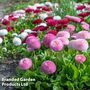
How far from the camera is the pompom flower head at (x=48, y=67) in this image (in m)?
4.47

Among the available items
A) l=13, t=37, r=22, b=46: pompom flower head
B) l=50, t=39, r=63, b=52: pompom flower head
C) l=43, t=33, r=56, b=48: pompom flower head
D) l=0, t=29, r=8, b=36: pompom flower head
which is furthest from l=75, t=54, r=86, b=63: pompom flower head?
l=0, t=29, r=8, b=36: pompom flower head

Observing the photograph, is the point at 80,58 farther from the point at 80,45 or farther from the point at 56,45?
the point at 56,45

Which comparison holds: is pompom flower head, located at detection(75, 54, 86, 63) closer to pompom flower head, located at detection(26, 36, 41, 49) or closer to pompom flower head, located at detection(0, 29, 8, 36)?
pompom flower head, located at detection(26, 36, 41, 49)

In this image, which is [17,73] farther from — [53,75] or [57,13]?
[57,13]

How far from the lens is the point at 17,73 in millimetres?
4969

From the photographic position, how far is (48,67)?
4.48 m

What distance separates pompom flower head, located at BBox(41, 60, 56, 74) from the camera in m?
4.47

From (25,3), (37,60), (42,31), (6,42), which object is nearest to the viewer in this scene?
(37,60)

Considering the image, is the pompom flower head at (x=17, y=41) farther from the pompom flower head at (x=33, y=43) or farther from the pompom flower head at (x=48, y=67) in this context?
the pompom flower head at (x=48, y=67)

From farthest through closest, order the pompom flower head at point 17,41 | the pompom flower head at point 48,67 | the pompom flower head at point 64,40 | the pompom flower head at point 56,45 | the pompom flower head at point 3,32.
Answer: the pompom flower head at point 3,32 → the pompom flower head at point 17,41 → the pompom flower head at point 64,40 → the pompom flower head at point 56,45 → the pompom flower head at point 48,67

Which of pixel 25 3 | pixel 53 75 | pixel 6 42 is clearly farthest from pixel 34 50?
pixel 25 3

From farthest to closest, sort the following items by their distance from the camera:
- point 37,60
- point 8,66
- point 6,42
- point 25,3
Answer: point 25,3 → point 6,42 → point 8,66 → point 37,60

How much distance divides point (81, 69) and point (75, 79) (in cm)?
13

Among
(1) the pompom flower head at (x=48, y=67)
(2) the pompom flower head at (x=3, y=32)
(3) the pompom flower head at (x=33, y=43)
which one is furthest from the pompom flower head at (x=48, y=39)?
(2) the pompom flower head at (x=3, y=32)
